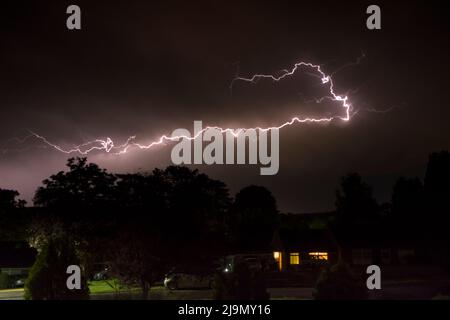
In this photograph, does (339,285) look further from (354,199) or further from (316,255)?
(354,199)

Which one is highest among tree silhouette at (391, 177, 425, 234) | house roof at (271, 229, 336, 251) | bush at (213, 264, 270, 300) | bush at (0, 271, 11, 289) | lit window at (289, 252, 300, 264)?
tree silhouette at (391, 177, 425, 234)

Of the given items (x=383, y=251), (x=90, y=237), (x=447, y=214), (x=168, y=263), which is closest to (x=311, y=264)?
(x=383, y=251)

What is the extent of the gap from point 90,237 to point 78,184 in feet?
34.0

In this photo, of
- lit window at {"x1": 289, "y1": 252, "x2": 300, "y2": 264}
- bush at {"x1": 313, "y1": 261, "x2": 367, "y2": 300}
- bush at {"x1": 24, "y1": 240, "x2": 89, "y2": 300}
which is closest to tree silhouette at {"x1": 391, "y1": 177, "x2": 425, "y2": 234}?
lit window at {"x1": 289, "y1": 252, "x2": 300, "y2": 264}

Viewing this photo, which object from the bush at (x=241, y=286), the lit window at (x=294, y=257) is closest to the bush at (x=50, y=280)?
the bush at (x=241, y=286)

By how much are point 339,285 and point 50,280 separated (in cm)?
1121

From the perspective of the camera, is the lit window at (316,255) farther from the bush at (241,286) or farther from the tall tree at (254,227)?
the bush at (241,286)

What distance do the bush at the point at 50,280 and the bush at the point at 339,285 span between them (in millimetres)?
9411

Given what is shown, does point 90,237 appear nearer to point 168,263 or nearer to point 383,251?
point 168,263

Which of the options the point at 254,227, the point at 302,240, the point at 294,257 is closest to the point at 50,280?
the point at 294,257

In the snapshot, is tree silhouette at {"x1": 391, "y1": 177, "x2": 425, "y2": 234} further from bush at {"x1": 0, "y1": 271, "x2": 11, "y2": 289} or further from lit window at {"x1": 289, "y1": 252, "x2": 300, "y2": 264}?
bush at {"x1": 0, "y1": 271, "x2": 11, "y2": 289}

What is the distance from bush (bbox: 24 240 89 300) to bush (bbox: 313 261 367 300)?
371 inches

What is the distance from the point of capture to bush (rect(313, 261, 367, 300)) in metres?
20.0
